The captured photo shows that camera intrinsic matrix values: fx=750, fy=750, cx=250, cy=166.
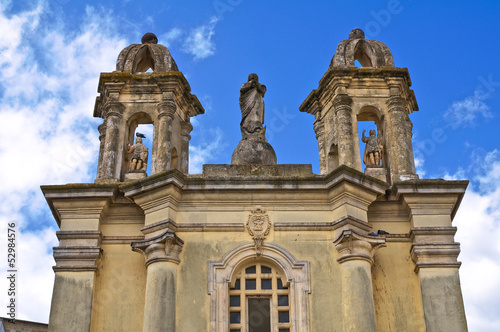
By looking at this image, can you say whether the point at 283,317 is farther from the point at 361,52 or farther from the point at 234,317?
the point at 361,52

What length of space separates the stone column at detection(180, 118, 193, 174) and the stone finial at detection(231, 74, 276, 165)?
1.91 metres

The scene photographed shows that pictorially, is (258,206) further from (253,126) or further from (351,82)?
(351,82)

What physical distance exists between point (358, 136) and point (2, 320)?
11.8m

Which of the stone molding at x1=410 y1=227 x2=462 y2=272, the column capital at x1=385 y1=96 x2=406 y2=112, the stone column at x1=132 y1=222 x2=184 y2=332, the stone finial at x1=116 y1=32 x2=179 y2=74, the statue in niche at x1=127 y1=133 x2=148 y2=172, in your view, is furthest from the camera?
the stone finial at x1=116 y1=32 x2=179 y2=74

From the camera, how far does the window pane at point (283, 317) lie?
14.6 m

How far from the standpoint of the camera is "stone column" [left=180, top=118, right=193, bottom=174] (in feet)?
63.5

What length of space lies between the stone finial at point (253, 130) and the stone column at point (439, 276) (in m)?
3.80

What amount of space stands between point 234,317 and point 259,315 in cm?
49

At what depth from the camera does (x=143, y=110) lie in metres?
18.2

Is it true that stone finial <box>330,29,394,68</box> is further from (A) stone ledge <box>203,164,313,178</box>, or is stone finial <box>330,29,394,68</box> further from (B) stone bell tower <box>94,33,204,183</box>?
(B) stone bell tower <box>94,33,204,183</box>

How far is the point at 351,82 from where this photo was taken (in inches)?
720

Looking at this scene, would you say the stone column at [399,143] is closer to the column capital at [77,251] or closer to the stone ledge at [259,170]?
the stone ledge at [259,170]

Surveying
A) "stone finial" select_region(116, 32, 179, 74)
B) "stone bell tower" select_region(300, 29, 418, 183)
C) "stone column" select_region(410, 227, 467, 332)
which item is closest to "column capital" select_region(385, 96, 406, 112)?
"stone bell tower" select_region(300, 29, 418, 183)

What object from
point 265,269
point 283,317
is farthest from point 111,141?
point 283,317
